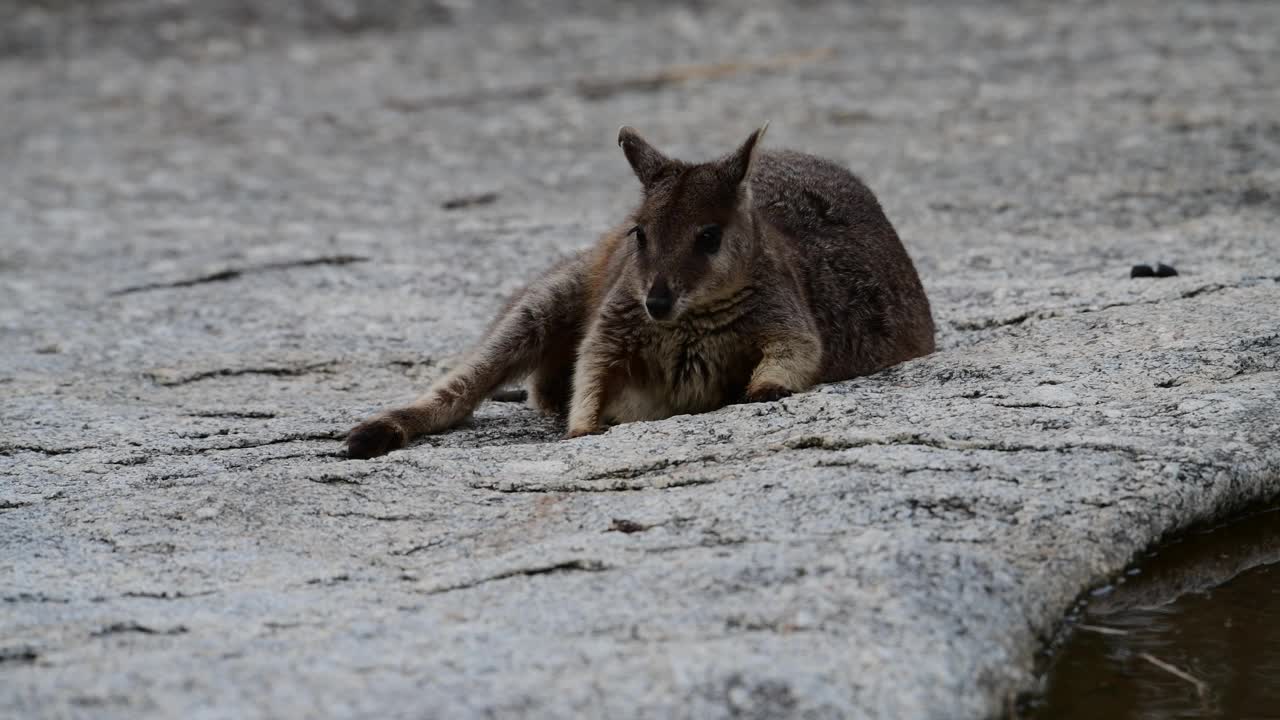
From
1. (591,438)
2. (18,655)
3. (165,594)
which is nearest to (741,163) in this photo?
(591,438)

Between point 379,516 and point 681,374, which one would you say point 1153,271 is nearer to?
point 681,374

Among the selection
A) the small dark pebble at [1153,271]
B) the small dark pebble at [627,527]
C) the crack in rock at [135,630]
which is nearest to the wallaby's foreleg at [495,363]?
the small dark pebble at [627,527]

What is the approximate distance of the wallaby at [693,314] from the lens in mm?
5762

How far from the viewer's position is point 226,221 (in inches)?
398

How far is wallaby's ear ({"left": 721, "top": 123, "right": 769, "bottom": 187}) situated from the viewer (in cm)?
587

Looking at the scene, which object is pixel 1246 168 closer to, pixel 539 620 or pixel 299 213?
pixel 299 213

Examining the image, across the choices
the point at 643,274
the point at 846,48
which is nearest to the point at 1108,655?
the point at 643,274

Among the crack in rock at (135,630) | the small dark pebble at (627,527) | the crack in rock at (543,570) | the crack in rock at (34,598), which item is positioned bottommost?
the crack in rock at (34,598)

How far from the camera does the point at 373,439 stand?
18.1ft

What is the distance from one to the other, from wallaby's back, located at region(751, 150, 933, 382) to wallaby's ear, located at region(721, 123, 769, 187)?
53cm

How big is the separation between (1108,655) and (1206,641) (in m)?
0.34

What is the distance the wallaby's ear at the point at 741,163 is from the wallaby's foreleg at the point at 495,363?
0.91 m

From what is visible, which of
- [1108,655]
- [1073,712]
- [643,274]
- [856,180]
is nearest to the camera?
[1073,712]

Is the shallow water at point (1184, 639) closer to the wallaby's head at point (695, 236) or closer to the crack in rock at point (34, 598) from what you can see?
the wallaby's head at point (695, 236)
